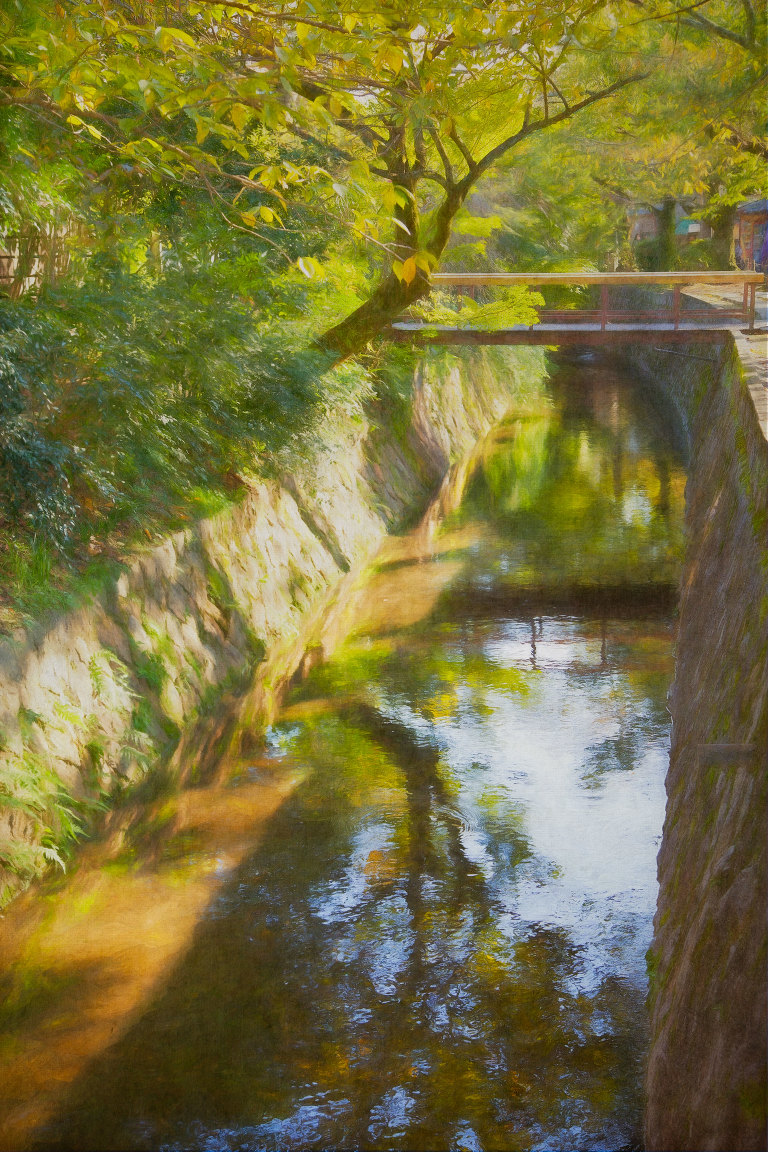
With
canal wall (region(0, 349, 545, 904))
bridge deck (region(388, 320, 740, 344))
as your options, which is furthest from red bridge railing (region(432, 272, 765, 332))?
canal wall (region(0, 349, 545, 904))

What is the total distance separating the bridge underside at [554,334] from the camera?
19031 millimetres

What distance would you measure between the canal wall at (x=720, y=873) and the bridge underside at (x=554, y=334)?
9687 mm

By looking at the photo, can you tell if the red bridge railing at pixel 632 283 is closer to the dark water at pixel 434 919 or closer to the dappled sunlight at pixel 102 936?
the dark water at pixel 434 919

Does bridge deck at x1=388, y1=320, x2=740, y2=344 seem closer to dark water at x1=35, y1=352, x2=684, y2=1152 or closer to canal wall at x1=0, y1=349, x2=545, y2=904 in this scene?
canal wall at x1=0, y1=349, x2=545, y2=904

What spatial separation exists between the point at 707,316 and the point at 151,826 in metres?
16.7

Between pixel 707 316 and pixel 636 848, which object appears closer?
pixel 636 848

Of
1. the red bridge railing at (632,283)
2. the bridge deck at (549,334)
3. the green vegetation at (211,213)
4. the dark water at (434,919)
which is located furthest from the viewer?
the red bridge railing at (632,283)

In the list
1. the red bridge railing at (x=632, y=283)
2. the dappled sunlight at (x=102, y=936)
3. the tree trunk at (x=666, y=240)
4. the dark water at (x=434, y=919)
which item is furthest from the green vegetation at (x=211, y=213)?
the tree trunk at (x=666, y=240)

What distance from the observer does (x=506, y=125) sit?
1349 cm

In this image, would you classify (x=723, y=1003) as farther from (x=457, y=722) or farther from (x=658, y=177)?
(x=658, y=177)

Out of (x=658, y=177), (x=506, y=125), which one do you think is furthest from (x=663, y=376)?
(x=506, y=125)

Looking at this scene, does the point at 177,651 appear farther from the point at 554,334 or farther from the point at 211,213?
the point at 554,334

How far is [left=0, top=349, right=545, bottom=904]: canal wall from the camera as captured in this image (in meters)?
7.54

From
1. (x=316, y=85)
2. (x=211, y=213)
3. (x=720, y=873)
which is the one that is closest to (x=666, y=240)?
(x=211, y=213)
